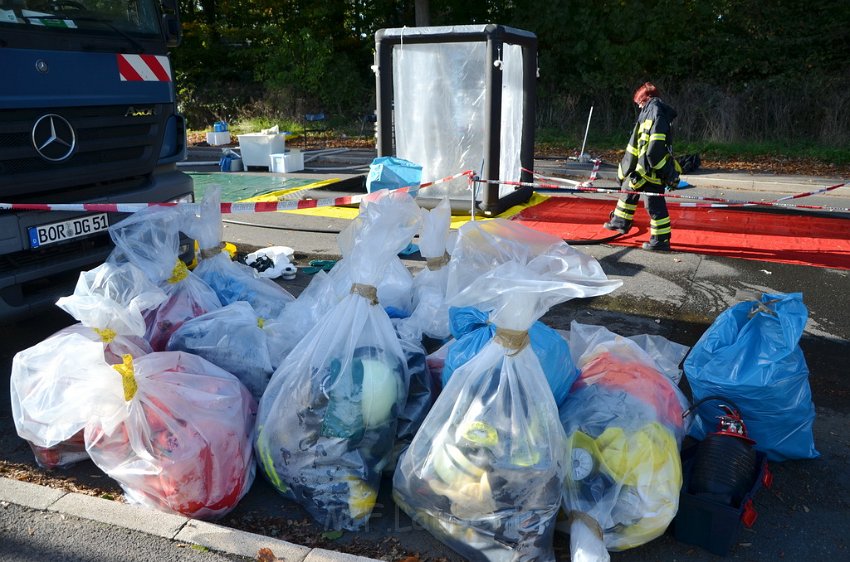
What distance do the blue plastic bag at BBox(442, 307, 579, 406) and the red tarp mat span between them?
4.30 meters

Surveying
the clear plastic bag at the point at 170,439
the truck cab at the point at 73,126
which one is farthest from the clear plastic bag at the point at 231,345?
the truck cab at the point at 73,126

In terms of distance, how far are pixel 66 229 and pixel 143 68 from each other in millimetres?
1169

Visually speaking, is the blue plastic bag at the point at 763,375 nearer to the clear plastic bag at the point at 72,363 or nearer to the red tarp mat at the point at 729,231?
the clear plastic bag at the point at 72,363

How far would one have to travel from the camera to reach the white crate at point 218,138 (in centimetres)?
1578

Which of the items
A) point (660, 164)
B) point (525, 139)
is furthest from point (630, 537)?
point (525, 139)

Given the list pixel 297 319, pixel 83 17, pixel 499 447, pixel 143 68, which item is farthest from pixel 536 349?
pixel 83 17

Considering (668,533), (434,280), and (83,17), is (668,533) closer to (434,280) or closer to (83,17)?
(434,280)

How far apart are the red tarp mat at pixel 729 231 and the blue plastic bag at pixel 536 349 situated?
4.30 metres

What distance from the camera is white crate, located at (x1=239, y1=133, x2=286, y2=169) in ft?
39.8

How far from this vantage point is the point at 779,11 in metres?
18.0

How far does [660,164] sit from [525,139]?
7.96 ft

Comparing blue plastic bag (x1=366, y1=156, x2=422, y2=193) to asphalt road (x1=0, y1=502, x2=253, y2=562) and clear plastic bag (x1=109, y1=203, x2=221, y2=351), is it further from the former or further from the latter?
asphalt road (x1=0, y1=502, x2=253, y2=562)

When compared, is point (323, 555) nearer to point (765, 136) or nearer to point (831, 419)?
point (831, 419)

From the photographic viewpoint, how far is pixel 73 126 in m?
3.92
